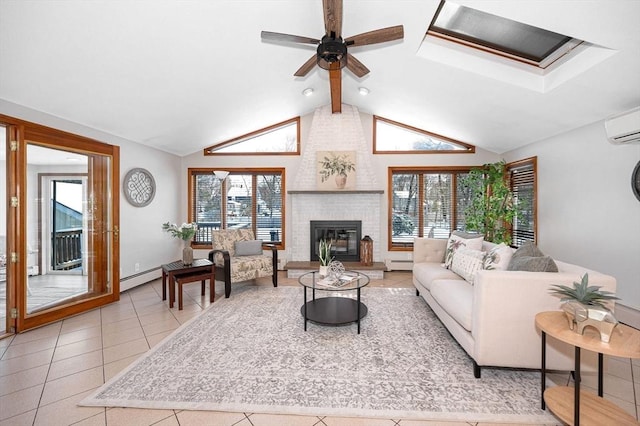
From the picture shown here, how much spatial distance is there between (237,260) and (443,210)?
13.1ft

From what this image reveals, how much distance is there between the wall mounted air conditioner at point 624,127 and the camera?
8.32ft

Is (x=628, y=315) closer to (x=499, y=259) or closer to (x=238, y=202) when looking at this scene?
(x=499, y=259)

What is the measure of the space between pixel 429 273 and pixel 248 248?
9.07 feet

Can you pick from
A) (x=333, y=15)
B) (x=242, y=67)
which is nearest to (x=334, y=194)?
(x=242, y=67)

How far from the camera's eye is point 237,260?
13.5 ft

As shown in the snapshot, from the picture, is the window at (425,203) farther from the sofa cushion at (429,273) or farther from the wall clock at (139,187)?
the wall clock at (139,187)

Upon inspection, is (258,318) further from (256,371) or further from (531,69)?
(531,69)

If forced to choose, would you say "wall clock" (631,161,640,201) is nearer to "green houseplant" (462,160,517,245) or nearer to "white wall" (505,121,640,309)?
"white wall" (505,121,640,309)

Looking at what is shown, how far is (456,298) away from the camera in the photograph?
2.45 meters

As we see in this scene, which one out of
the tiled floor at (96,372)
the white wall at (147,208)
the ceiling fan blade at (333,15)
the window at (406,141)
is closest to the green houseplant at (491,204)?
the window at (406,141)

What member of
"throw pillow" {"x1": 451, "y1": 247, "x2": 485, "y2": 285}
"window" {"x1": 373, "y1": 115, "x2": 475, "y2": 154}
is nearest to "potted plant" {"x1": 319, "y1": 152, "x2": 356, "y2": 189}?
"window" {"x1": 373, "y1": 115, "x2": 475, "y2": 154}

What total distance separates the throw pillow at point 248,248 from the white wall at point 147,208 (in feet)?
4.93

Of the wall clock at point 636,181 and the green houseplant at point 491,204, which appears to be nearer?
the wall clock at point 636,181

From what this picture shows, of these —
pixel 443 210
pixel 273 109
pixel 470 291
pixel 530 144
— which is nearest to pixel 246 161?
pixel 273 109
